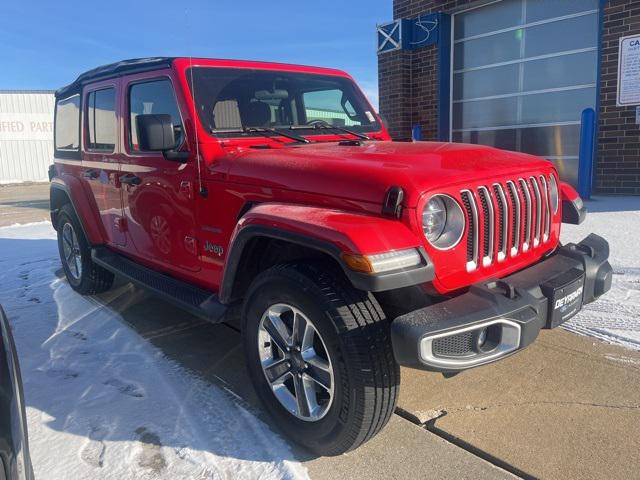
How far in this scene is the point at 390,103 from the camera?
1106 cm

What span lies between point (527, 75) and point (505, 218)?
26.6ft

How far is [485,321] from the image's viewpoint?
2.06 metres

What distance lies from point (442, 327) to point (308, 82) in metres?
2.52

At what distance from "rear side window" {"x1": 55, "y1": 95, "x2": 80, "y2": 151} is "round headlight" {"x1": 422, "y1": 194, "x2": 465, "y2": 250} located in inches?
143

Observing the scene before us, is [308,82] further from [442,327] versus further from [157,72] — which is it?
[442,327]

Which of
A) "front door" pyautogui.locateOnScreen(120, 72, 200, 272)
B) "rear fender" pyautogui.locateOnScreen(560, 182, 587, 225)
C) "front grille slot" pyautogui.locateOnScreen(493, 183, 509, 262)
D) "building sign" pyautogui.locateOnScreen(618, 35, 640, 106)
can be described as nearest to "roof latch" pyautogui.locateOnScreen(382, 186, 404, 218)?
"front grille slot" pyautogui.locateOnScreen(493, 183, 509, 262)

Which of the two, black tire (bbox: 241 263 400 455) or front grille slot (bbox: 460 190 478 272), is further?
front grille slot (bbox: 460 190 478 272)

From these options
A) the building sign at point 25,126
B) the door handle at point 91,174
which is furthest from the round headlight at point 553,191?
the building sign at point 25,126

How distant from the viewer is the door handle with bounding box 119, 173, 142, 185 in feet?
12.1

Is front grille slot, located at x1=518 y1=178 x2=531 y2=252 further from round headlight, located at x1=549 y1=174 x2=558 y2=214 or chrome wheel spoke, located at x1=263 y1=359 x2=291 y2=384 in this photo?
chrome wheel spoke, located at x1=263 y1=359 x2=291 y2=384

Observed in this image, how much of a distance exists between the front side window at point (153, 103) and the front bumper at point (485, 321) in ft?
6.49

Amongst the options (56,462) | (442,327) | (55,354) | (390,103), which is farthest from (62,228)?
(390,103)

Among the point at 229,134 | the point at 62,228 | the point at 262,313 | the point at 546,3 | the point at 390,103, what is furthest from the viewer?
the point at 390,103

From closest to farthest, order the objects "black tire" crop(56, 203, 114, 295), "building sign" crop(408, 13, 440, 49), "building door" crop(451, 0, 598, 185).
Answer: "black tire" crop(56, 203, 114, 295) < "building door" crop(451, 0, 598, 185) < "building sign" crop(408, 13, 440, 49)
